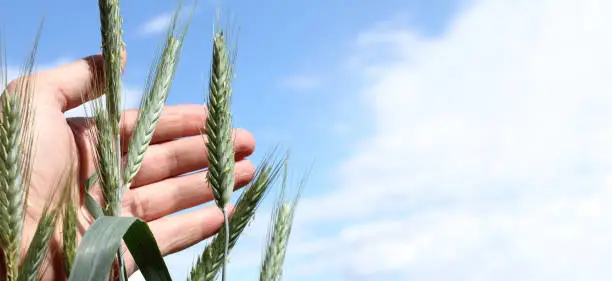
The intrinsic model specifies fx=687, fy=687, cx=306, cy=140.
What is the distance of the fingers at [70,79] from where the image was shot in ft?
8.67

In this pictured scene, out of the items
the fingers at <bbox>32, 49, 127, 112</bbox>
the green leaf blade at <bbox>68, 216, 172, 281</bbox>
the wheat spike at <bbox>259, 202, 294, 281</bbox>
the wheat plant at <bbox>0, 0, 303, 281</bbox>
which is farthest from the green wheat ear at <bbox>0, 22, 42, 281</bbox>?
the fingers at <bbox>32, 49, 127, 112</bbox>

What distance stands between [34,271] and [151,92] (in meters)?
0.71

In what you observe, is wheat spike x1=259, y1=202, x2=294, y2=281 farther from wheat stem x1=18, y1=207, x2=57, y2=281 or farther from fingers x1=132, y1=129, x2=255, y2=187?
fingers x1=132, y1=129, x2=255, y2=187

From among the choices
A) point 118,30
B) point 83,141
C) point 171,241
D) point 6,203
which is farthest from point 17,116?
point 171,241

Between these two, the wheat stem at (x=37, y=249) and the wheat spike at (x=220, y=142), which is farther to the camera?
the wheat spike at (x=220, y=142)

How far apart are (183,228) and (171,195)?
0.16 metres

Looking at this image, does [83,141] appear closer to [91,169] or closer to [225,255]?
[91,169]

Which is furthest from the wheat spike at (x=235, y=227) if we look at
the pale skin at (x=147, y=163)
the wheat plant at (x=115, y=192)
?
the pale skin at (x=147, y=163)

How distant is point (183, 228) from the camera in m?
2.96

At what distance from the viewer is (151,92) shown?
7.01ft

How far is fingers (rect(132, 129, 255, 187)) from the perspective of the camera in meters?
3.00

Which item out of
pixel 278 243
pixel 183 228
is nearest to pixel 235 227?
pixel 278 243

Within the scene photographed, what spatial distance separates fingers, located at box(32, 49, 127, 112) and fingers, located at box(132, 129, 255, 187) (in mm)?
433

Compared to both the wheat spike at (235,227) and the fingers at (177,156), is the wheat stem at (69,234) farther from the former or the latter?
the fingers at (177,156)
